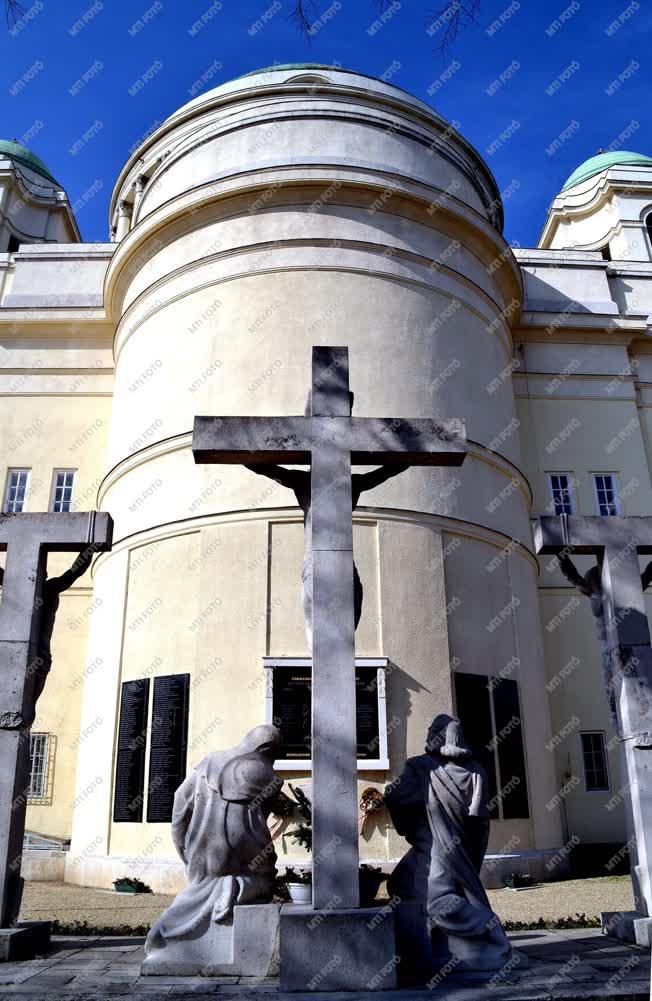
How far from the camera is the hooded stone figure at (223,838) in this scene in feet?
25.3

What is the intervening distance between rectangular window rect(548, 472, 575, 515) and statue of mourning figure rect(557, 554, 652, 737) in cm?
1177

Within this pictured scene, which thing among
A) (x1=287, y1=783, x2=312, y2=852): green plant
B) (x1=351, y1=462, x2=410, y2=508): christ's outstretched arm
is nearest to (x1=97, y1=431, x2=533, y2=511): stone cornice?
(x1=287, y1=783, x2=312, y2=852): green plant

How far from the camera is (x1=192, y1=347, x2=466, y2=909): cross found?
709cm

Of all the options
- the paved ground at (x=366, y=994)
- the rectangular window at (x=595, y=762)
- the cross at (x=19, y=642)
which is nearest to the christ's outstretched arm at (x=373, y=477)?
the cross at (x=19, y=642)

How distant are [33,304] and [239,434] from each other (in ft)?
61.6

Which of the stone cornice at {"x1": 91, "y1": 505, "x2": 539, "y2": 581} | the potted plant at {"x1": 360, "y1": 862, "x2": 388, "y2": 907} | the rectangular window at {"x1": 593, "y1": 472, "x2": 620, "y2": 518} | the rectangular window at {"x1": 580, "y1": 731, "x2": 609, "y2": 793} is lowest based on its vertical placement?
the potted plant at {"x1": 360, "y1": 862, "x2": 388, "y2": 907}

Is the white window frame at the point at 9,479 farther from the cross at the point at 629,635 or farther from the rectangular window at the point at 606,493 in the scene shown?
the cross at the point at 629,635

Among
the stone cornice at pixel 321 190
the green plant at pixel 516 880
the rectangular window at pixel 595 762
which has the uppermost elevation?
the stone cornice at pixel 321 190

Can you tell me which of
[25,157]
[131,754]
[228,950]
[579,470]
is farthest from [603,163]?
[228,950]

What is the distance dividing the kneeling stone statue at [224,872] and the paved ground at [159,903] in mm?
3810

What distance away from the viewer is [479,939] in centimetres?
739

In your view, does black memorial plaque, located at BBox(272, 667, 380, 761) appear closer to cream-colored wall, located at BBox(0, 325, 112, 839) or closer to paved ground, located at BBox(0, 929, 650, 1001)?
paved ground, located at BBox(0, 929, 650, 1001)

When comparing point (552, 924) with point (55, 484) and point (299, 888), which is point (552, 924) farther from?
point (55, 484)

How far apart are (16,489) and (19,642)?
45.2 ft
